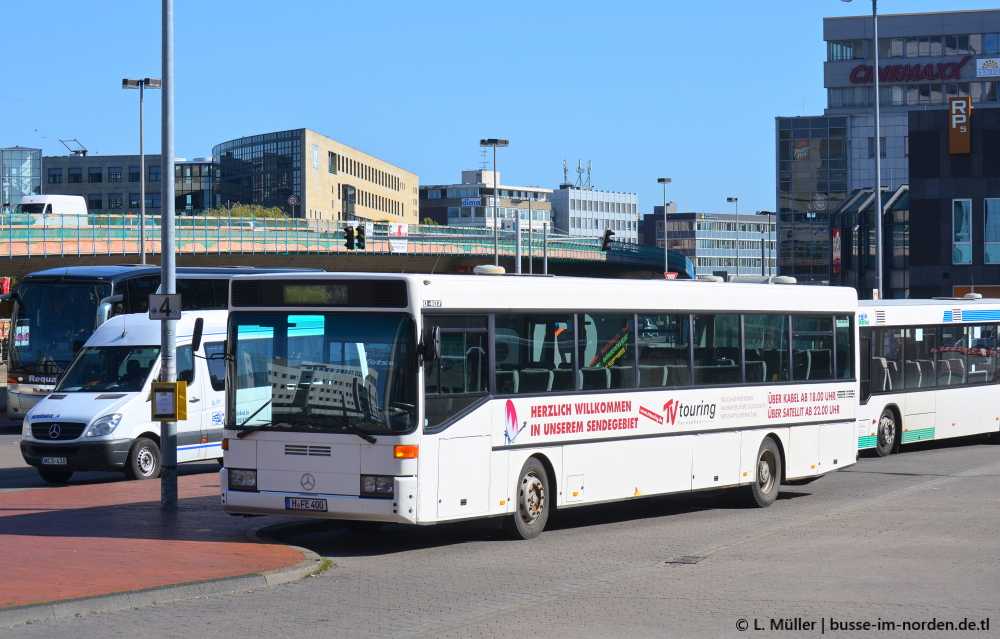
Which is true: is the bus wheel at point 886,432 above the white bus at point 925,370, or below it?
below

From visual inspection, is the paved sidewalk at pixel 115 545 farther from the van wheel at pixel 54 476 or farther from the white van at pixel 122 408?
the van wheel at pixel 54 476

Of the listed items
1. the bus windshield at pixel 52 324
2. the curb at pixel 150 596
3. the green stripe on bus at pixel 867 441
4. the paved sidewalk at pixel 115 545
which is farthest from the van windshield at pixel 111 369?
the green stripe on bus at pixel 867 441

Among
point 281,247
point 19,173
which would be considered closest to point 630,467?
point 281,247

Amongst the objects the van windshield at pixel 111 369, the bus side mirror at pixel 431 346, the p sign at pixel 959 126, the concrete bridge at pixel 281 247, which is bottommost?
the van windshield at pixel 111 369

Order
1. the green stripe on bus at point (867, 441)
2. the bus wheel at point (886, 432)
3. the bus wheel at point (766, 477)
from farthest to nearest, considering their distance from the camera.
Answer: the bus wheel at point (886, 432)
the green stripe on bus at point (867, 441)
the bus wheel at point (766, 477)

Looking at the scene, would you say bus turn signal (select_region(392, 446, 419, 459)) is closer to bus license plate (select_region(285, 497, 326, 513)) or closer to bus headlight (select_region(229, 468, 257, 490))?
bus license plate (select_region(285, 497, 326, 513))

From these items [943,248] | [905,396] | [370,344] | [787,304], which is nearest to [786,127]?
[943,248]

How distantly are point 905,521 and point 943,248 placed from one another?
51.3 metres

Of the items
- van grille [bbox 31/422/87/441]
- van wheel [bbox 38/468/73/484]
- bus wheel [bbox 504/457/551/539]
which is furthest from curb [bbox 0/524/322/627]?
van wheel [bbox 38/468/73/484]

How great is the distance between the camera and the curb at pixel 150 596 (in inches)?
346

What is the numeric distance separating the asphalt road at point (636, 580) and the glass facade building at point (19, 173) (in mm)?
144578

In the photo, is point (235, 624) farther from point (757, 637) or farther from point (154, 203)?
point (154, 203)

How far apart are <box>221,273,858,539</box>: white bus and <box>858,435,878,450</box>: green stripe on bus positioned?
25.6 feet

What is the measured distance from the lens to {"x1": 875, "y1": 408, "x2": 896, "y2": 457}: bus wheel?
23.8 meters
